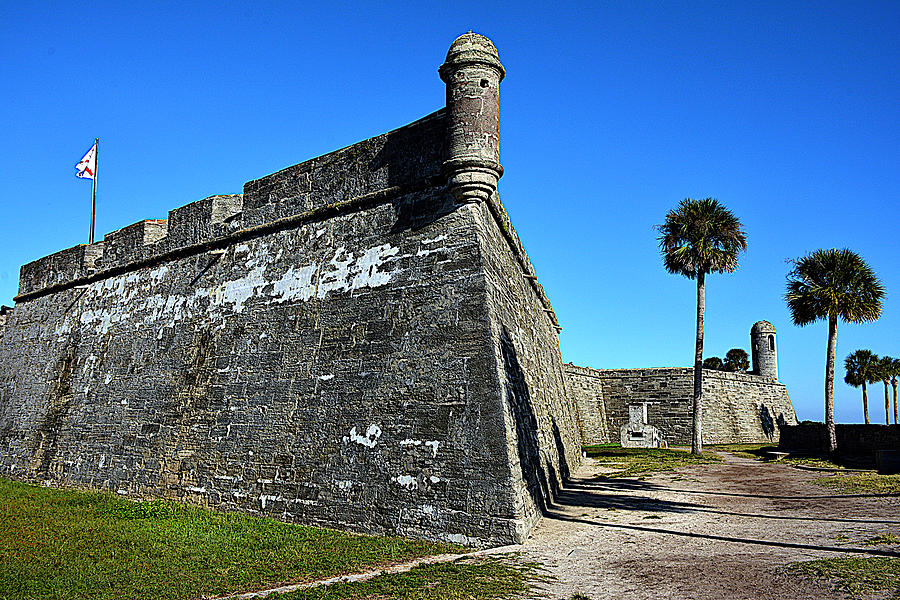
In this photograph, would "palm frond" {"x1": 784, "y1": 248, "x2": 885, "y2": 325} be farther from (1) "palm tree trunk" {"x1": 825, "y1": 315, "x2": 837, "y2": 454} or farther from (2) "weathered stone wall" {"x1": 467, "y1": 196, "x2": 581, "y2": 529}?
(2) "weathered stone wall" {"x1": 467, "y1": 196, "x2": 581, "y2": 529}

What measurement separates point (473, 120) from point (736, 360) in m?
54.8

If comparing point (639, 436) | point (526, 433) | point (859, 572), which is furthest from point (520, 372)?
point (639, 436)

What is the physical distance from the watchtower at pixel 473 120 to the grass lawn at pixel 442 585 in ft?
18.4

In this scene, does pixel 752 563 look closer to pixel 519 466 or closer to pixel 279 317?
pixel 519 466

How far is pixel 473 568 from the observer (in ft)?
23.2

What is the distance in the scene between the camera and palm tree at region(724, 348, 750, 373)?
185 ft

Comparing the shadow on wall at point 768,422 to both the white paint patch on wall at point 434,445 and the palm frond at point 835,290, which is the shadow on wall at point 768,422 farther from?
the white paint patch on wall at point 434,445

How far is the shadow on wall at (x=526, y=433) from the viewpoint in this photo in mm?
9492

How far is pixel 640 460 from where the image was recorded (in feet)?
72.5

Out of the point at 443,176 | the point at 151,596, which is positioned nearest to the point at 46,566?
the point at 151,596

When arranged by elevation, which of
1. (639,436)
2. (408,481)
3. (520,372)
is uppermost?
(520,372)

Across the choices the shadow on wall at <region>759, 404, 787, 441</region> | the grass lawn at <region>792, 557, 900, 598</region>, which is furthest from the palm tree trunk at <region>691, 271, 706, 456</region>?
the grass lawn at <region>792, 557, 900, 598</region>

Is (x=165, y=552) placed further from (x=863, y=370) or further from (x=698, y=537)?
(x=863, y=370)

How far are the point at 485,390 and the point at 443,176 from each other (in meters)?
3.67
